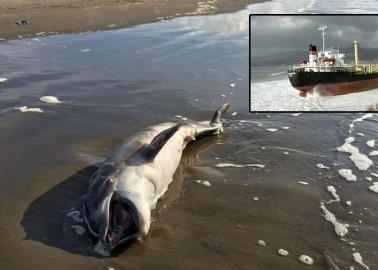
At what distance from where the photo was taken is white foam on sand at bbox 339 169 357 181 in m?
6.64

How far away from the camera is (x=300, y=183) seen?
6559mm

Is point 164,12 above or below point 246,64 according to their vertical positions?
above

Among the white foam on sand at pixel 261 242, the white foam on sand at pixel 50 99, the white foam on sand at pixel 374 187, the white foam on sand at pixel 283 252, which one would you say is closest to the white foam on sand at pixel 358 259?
the white foam on sand at pixel 283 252

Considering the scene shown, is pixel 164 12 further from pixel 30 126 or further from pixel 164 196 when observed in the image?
pixel 164 196

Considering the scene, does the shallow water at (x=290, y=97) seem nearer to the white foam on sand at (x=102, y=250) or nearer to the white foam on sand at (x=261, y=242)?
the white foam on sand at (x=261, y=242)

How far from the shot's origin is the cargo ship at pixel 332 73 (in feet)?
18.8

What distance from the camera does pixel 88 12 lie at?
22.0m

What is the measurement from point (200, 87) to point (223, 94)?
1.98ft

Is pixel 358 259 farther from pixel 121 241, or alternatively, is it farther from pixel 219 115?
pixel 219 115

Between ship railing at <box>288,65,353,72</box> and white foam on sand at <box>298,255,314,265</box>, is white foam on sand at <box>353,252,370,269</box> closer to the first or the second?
white foam on sand at <box>298,255,314,265</box>

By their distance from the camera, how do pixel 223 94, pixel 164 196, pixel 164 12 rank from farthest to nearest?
pixel 164 12
pixel 223 94
pixel 164 196

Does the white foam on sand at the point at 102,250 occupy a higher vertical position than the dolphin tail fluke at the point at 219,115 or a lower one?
lower

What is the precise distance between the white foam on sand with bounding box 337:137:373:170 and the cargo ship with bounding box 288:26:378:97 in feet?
4.44

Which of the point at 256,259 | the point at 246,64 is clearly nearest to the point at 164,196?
the point at 256,259
